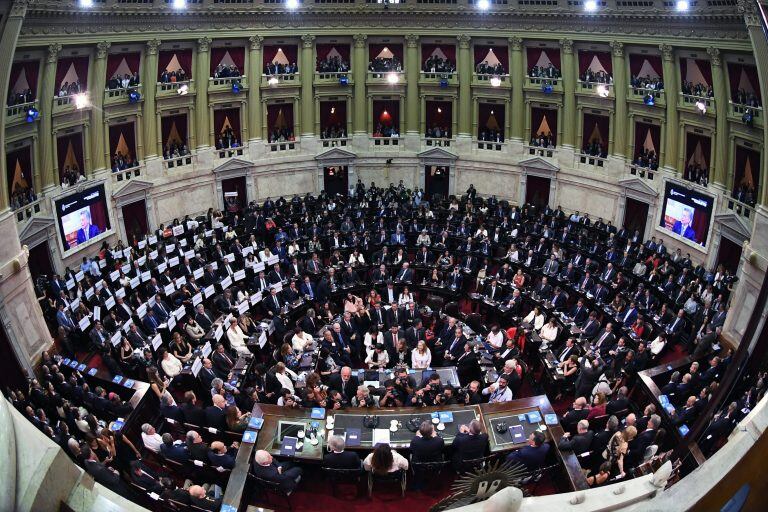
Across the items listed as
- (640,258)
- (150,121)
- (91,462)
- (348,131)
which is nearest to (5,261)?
(91,462)

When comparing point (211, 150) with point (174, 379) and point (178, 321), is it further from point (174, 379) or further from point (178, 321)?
point (174, 379)

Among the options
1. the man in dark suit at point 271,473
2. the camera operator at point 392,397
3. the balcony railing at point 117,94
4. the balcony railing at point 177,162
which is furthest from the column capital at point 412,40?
the man in dark suit at point 271,473

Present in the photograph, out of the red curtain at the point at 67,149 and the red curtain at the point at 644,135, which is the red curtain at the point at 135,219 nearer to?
the red curtain at the point at 67,149

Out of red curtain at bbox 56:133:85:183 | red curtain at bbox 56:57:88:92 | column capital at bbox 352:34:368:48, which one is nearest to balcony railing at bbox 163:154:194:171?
red curtain at bbox 56:133:85:183

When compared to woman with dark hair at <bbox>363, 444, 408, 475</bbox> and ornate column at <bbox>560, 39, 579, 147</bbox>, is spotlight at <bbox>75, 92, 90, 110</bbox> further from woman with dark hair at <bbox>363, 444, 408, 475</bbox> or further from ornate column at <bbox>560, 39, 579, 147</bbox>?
ornate column at <bbox>560, 39, 579, 147</bbox>

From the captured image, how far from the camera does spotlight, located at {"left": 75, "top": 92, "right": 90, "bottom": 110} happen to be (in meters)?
22.6

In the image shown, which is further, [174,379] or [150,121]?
[150,121]

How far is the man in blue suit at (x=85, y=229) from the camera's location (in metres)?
23.1

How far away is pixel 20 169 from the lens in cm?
2102

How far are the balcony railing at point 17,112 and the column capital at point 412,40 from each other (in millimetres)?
16304

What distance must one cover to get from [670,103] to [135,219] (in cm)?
2295

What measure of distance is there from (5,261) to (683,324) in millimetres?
19426

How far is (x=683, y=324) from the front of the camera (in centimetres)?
1780

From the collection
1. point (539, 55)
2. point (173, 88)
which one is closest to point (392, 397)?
point (173, 88)
